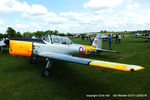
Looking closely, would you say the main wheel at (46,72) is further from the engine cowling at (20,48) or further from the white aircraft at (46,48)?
the engine cowling at (20,48)

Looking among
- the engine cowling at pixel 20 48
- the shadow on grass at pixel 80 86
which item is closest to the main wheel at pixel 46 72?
the shadow on grass at pixel 80 86

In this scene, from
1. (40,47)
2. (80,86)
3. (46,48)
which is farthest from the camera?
(46,48)

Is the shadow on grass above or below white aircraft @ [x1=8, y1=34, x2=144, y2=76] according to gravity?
below

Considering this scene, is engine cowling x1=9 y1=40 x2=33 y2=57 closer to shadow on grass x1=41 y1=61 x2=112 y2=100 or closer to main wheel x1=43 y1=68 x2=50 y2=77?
main wheel x1=43 y1=68 x2=50 y2=77

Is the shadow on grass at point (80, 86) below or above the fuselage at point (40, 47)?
below

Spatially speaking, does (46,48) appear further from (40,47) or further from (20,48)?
(20,48)

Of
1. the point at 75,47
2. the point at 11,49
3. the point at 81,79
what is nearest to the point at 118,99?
the point at 81,79

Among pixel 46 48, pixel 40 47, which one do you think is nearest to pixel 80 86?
pixel 46 48

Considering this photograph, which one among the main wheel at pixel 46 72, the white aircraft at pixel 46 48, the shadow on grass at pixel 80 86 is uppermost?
the white aircraft at pixel 46 48

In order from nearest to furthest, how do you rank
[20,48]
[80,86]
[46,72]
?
[80,86], [46,72], [20,48]

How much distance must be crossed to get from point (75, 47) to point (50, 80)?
2822mm

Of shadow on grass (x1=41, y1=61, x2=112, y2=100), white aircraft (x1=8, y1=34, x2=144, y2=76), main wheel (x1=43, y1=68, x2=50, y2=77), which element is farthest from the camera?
white aircraft (x1=8, y1=34, x2=144, y2=76)

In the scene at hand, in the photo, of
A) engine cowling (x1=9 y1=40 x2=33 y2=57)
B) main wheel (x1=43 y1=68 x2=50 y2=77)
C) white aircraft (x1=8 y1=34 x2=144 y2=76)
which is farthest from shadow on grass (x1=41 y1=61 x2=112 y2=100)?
engine cowling (x1=9 y1=40 x2=33 y2=57)

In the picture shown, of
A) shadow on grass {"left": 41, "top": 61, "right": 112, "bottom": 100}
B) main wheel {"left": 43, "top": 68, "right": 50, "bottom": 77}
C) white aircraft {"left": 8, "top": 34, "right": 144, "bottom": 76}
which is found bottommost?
shadow on grass {"left": 41, "top": 61, "right": 112, "bottom": 100}
